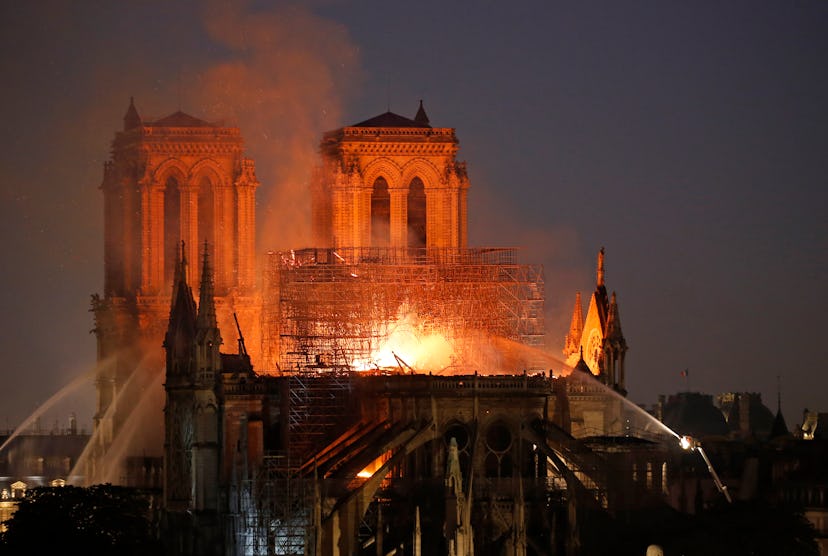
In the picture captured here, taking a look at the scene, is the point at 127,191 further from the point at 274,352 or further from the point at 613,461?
the point at 613,461

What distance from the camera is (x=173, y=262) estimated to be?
12506 centimetres

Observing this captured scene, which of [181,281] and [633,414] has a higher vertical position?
[181,281]

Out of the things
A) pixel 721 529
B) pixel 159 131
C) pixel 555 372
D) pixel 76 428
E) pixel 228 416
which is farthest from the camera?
pixel 76 428

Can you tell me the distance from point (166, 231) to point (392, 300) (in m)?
15.8

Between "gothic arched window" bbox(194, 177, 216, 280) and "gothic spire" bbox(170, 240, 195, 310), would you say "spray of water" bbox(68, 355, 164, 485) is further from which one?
"gothic spire" bbox(170, 240, 195, 310)

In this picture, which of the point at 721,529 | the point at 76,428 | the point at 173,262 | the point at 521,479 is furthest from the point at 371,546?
the point at 76,428

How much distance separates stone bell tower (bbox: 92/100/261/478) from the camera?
124 m

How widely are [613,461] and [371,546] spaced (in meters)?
11.2

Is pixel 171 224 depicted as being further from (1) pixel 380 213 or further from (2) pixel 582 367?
(2) pixel 582 367

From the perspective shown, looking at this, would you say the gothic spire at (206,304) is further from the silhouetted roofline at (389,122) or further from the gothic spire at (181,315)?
the silhouetted roofline at (389,122)

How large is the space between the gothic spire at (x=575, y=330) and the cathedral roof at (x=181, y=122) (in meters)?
18.8

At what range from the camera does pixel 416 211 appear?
119438 mm

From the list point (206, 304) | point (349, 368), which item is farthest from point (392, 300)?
point (206, 304)

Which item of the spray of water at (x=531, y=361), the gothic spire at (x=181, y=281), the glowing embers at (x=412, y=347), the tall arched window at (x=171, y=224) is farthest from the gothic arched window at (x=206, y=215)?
the spray of water at (x=531, y=361)
